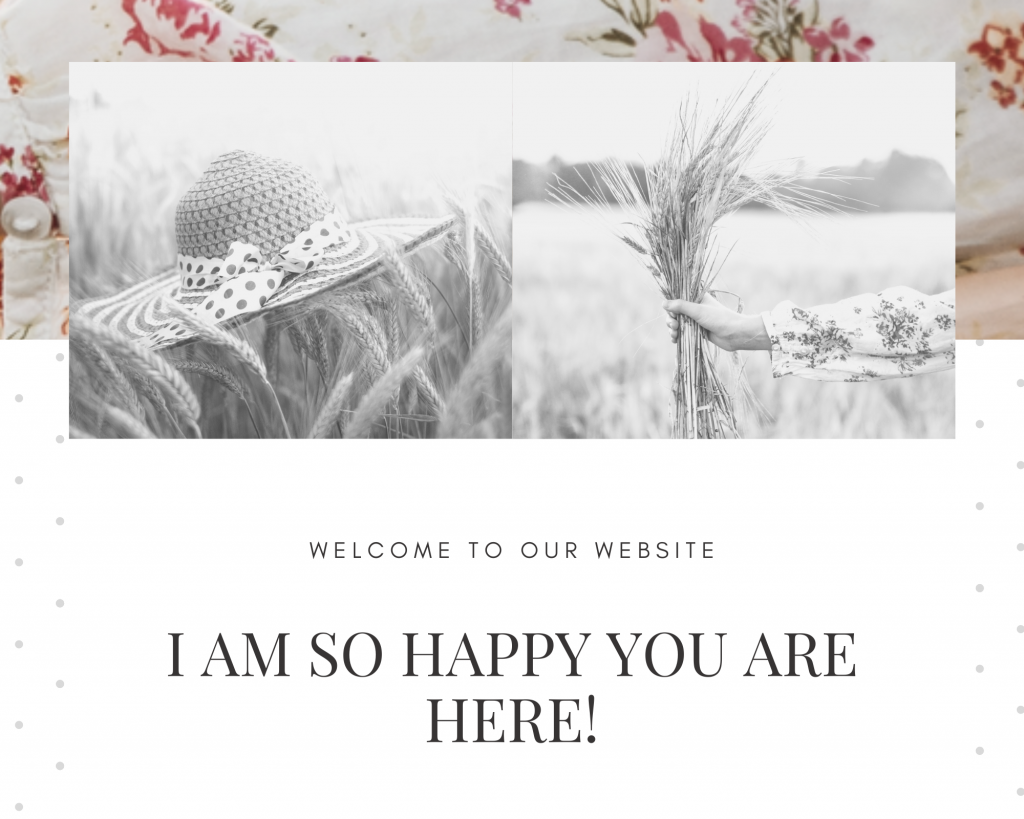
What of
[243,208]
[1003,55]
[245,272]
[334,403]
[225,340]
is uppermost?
[1003,55]

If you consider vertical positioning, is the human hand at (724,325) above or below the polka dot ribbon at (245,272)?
below

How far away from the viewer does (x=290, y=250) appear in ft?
3.85

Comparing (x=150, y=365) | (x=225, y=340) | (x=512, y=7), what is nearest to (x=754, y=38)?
(x=512, y=7)

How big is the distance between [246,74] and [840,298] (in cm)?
103

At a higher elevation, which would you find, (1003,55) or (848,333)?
(1003,55)

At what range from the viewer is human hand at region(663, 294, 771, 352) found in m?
1.20

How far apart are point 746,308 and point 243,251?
82 centimetres

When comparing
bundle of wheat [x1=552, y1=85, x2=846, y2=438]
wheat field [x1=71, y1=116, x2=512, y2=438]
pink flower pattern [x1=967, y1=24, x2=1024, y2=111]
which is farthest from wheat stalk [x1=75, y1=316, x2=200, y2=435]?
pink flower pattern [x1=967, y1=24, x2=1024, y2=111]

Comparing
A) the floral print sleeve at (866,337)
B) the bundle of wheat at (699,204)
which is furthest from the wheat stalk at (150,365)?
the floral print sleeve at (866,337)

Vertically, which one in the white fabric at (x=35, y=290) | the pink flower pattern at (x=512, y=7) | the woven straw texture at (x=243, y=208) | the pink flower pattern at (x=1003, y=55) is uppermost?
the pink flower pattern at (x=512, y=7)

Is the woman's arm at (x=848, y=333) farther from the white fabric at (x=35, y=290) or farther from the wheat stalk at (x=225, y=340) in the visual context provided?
the white fabric at (x=35, y=290)

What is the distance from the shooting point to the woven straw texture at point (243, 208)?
117cm

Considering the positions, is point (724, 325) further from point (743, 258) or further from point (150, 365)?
point (150, 365)

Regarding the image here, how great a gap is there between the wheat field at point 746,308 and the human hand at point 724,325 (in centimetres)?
2
